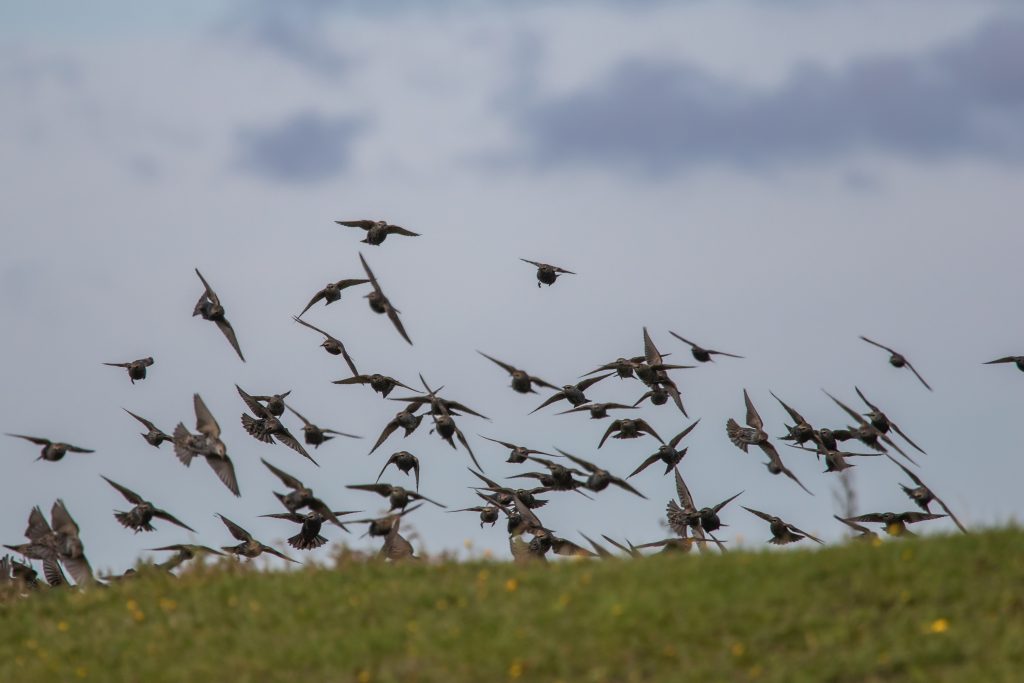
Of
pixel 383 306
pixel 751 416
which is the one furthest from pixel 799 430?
pixel 383 306

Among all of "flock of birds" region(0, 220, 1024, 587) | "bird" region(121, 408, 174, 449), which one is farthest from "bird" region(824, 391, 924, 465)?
"bird" region(121, 408, 174, 449)

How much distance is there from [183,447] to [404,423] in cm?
363

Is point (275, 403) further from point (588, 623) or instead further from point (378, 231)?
point (588, 623)

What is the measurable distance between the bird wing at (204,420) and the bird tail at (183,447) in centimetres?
19

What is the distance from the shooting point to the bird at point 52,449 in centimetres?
1930

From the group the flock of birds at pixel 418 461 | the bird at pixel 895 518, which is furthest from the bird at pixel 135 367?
the bird at pixel 895 518

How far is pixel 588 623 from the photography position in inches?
487

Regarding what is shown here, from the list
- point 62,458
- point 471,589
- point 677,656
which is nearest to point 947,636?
point 677,656

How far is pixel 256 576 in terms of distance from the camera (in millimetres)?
15180

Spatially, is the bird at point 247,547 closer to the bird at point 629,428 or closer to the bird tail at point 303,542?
the bird tail at point 303,542

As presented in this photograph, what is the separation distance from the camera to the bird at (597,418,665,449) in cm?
2097

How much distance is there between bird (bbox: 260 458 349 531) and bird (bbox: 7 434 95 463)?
4304 millimetres

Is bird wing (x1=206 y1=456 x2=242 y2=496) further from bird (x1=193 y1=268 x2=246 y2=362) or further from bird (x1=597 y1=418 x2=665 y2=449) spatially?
bird (x1=597 y1=418 x2=665 y2=449)

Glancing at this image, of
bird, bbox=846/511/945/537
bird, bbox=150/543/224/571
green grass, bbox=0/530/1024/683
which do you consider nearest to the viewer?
green grass, bbox=0/530/1024/683
